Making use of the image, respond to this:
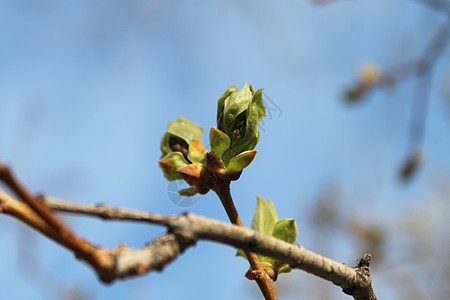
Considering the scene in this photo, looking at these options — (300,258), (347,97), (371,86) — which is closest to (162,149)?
(300,258)

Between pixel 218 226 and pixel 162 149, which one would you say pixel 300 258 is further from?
pixel 162 149

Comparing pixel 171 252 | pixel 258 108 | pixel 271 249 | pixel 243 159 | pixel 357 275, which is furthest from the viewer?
pixel 258 108

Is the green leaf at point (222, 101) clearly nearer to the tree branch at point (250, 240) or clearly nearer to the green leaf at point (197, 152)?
the green leaf at point (197, 152)

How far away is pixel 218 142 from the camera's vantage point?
1.08m

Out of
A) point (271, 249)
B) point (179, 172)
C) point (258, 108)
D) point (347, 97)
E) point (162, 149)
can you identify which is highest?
point (347, 97)

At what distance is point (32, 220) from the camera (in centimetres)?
60

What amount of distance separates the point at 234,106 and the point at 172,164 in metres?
0.23

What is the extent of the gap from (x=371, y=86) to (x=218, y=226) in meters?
3.20

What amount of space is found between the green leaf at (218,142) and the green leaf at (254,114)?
65 millimetres

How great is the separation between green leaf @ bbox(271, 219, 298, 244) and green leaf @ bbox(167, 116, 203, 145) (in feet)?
1.09

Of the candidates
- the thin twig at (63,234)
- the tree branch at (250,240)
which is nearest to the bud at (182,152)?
the tree branch at (250,240)

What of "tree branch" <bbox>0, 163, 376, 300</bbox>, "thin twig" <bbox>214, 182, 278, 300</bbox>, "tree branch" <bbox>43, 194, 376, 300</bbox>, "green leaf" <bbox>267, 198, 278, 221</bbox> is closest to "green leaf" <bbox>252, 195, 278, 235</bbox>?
"green leaf" <bbox>267, 198, 278, 221</bbox>

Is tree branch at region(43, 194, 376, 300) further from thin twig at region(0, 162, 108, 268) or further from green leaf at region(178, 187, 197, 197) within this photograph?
green leaf at region(178, 187, 197, 197)

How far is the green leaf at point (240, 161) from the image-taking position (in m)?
1.03
